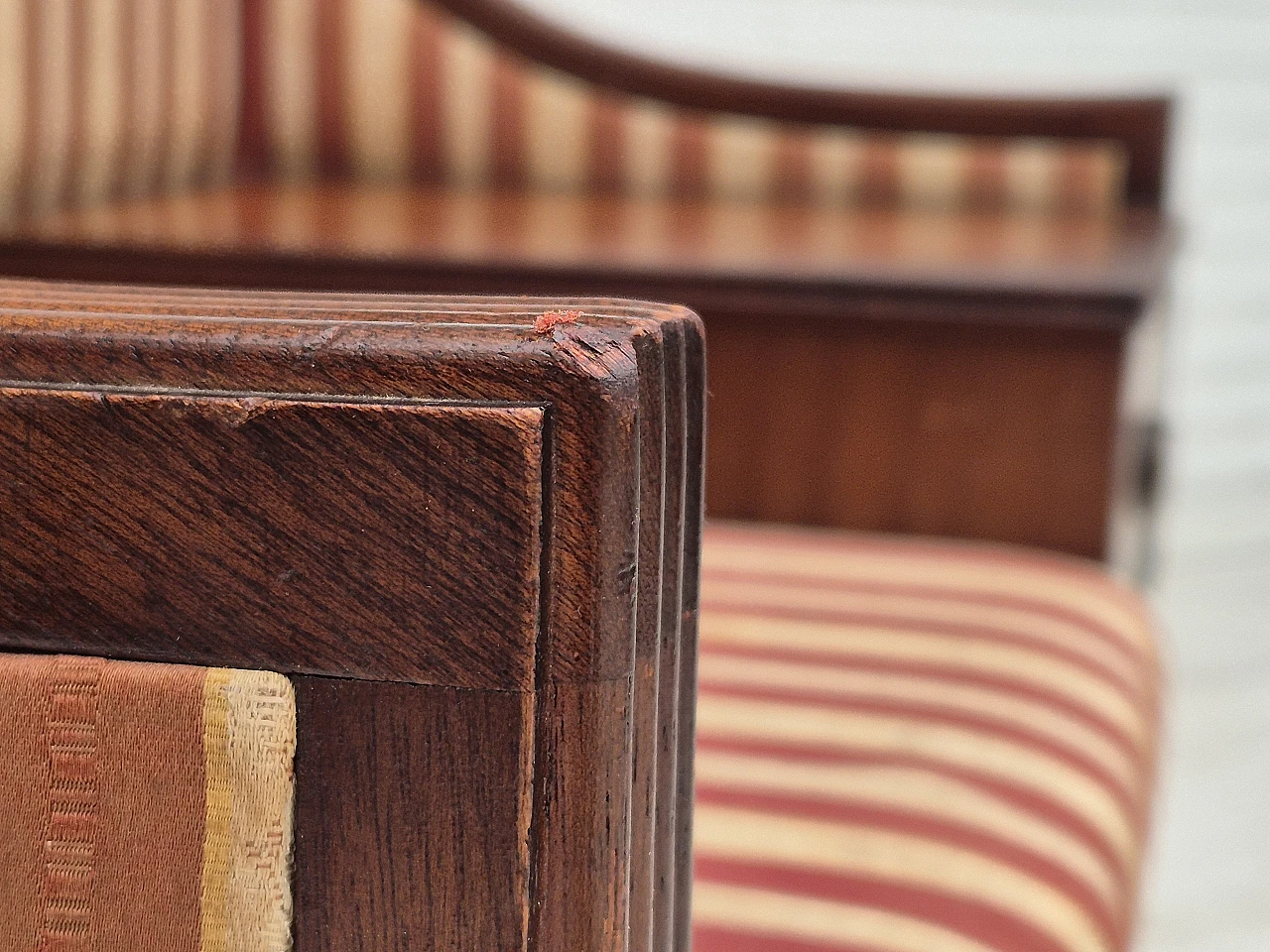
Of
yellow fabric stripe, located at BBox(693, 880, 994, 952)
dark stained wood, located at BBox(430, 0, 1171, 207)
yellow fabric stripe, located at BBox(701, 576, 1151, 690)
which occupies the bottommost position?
yellow fabric stripe, located at BBox(693, 880, 994, 952)

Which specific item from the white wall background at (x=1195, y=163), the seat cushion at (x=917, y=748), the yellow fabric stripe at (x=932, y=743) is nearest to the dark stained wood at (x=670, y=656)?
the seat cushion at (x=917, y=748)

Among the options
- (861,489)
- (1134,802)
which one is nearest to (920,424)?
(861,489)

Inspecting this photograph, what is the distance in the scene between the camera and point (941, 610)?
821mm

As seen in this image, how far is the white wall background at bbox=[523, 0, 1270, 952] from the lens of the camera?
212 cm

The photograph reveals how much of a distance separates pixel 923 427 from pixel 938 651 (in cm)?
20

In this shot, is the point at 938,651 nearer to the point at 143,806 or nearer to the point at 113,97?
the point at 143,806

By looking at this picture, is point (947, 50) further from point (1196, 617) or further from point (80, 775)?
point (80, 775)

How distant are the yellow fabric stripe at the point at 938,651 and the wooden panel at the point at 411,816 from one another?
49cm

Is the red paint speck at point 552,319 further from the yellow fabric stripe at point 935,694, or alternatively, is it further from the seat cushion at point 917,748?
the yellow fabric stripe at point 935,694

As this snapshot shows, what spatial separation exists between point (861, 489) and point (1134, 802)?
288mm

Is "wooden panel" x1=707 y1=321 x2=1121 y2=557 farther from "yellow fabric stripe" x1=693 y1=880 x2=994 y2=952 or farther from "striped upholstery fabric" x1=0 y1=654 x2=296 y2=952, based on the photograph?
"striped upholstery fabric" x1=0 y1=654 x2=296 y2=952

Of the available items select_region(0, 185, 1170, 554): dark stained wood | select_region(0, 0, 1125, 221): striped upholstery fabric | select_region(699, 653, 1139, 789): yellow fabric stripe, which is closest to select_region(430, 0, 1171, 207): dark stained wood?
select_region(0, 0, 1125, 221): striped upholstery fabric

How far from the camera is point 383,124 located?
1.42 metres

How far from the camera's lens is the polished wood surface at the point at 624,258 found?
86 centimetres
